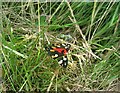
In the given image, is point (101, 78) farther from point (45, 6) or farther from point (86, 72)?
point (45, 6)

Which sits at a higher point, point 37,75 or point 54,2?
point 54,2

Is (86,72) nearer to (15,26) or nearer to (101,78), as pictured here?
(101,78)

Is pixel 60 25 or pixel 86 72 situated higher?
pixel 60 25

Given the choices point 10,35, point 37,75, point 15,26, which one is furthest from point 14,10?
point 37,75

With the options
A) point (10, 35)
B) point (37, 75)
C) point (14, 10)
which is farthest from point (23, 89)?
point (14, 10)

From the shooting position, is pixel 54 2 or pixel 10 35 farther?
pixel 54 2

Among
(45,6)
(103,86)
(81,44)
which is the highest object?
(45,6)
